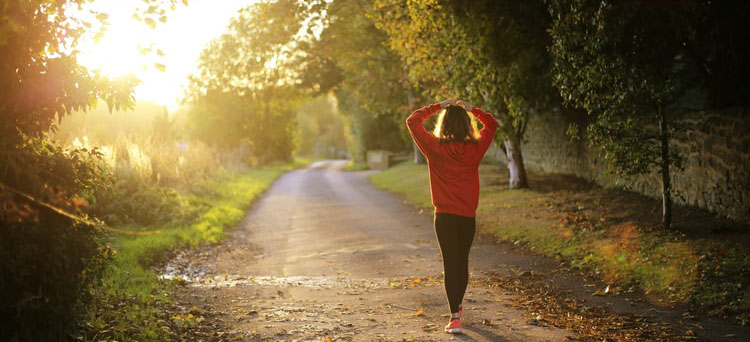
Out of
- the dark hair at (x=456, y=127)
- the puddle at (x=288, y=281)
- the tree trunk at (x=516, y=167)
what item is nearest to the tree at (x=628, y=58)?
the puddle at (x=288, y=281)

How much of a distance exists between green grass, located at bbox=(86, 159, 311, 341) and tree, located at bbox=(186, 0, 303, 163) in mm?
18961

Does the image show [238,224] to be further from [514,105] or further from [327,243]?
[514,105]

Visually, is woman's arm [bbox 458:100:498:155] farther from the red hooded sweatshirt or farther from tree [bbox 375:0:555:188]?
tree [bbox 375:0:555:188]

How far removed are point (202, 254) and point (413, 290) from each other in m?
5.16

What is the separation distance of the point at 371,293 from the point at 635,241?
4.64 m

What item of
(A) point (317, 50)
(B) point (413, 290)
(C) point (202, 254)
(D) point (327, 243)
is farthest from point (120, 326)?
(A) point (317, 50)

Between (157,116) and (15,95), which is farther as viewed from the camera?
(157,116)

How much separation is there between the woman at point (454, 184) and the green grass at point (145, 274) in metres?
2.57

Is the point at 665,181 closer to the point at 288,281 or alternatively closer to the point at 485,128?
the point at 485,128

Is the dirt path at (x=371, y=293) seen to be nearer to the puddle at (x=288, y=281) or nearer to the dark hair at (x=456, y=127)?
the puddle at (x=288, y=281)

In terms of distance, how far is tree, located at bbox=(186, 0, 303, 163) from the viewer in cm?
3828

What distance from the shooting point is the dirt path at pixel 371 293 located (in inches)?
245

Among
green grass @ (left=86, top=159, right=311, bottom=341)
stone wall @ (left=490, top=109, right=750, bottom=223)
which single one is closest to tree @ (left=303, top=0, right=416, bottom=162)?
green grass @ (left=86, top=159, right=311, bottom=341)

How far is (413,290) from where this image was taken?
8.16 meters
